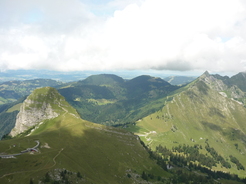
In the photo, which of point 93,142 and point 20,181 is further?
point 93,142

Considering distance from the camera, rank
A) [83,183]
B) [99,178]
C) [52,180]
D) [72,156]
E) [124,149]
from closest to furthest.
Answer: [52,180] → [83,183] → [99,178] → [72,156] → [124,149]

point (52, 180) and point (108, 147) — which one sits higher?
point (52, 180)

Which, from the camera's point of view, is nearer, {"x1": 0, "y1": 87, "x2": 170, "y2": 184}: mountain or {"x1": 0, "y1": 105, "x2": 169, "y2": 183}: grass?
{"x1": 0, "y1": 87, "x2": 170, "y2": 184}: mountain

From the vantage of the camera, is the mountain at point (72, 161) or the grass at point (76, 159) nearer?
the mountain at point (72, 161)

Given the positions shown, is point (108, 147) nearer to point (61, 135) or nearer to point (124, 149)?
point (124, 149)

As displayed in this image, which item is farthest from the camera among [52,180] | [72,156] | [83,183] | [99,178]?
[72,156]

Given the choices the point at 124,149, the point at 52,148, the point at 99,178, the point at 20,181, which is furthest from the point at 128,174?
the point at 20,181

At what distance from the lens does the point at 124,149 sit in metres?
194

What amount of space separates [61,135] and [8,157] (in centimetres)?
6859

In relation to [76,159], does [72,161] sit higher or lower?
higher

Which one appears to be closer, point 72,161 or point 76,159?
point 72,161

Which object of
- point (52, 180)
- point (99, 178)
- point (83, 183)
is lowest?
point (99, 178)

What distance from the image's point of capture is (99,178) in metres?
125

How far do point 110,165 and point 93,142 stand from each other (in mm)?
38136
